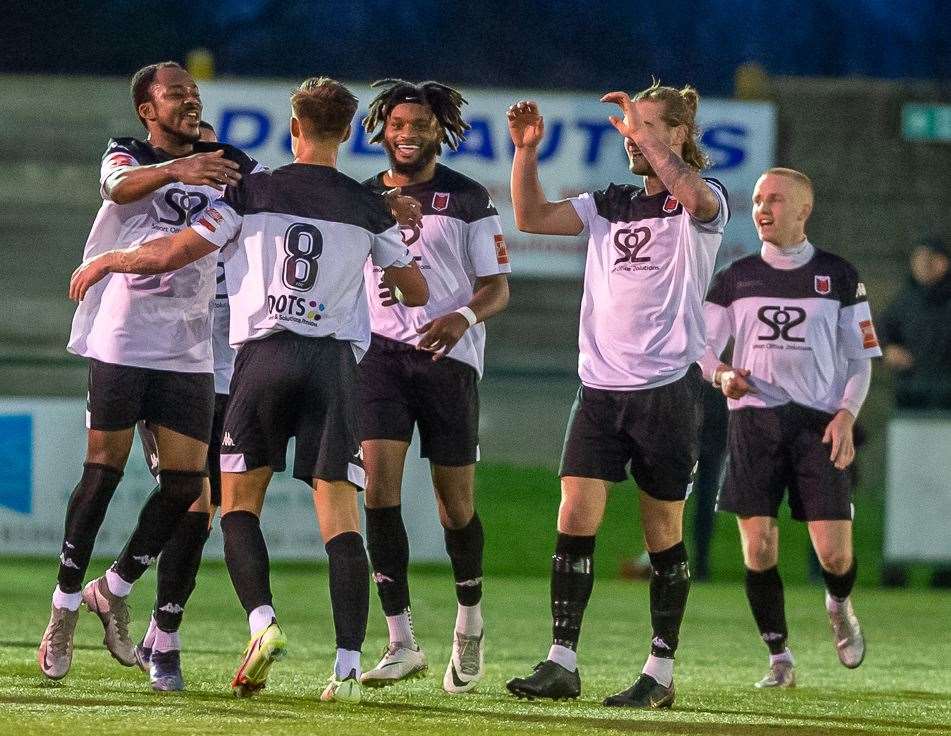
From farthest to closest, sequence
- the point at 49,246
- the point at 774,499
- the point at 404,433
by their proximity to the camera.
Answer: the point at 49,246 → the point at 774,499 → the point at 404,433

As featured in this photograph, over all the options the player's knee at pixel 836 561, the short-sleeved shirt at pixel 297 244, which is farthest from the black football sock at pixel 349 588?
the player's knee at pixel 836 561

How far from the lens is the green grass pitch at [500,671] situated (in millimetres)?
5008

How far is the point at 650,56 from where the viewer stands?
3061cm

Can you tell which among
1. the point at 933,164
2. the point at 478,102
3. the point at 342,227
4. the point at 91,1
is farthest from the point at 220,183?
the point at 91,1

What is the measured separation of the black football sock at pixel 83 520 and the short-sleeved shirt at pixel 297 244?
76 centimetres

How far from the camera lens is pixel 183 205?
579 centimetres

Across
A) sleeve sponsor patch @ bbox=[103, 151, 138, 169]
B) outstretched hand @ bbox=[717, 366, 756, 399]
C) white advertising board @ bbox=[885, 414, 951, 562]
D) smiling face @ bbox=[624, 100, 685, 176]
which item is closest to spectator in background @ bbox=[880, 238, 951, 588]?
white advertising board @ bbox=[885, 414, 951, 562]

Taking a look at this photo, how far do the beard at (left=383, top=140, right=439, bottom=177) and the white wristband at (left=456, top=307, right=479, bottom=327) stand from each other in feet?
1.74

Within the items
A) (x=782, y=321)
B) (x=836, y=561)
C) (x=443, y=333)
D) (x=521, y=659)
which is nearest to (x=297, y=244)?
(x=443, y=333)

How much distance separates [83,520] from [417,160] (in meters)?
1.61

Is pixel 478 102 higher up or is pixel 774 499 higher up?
pixel 478 102

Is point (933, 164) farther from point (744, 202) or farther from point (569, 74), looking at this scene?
point (569, 74)

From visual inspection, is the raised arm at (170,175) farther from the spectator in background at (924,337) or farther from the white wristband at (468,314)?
the spectator in background at (924,337)

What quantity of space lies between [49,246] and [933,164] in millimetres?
8304
